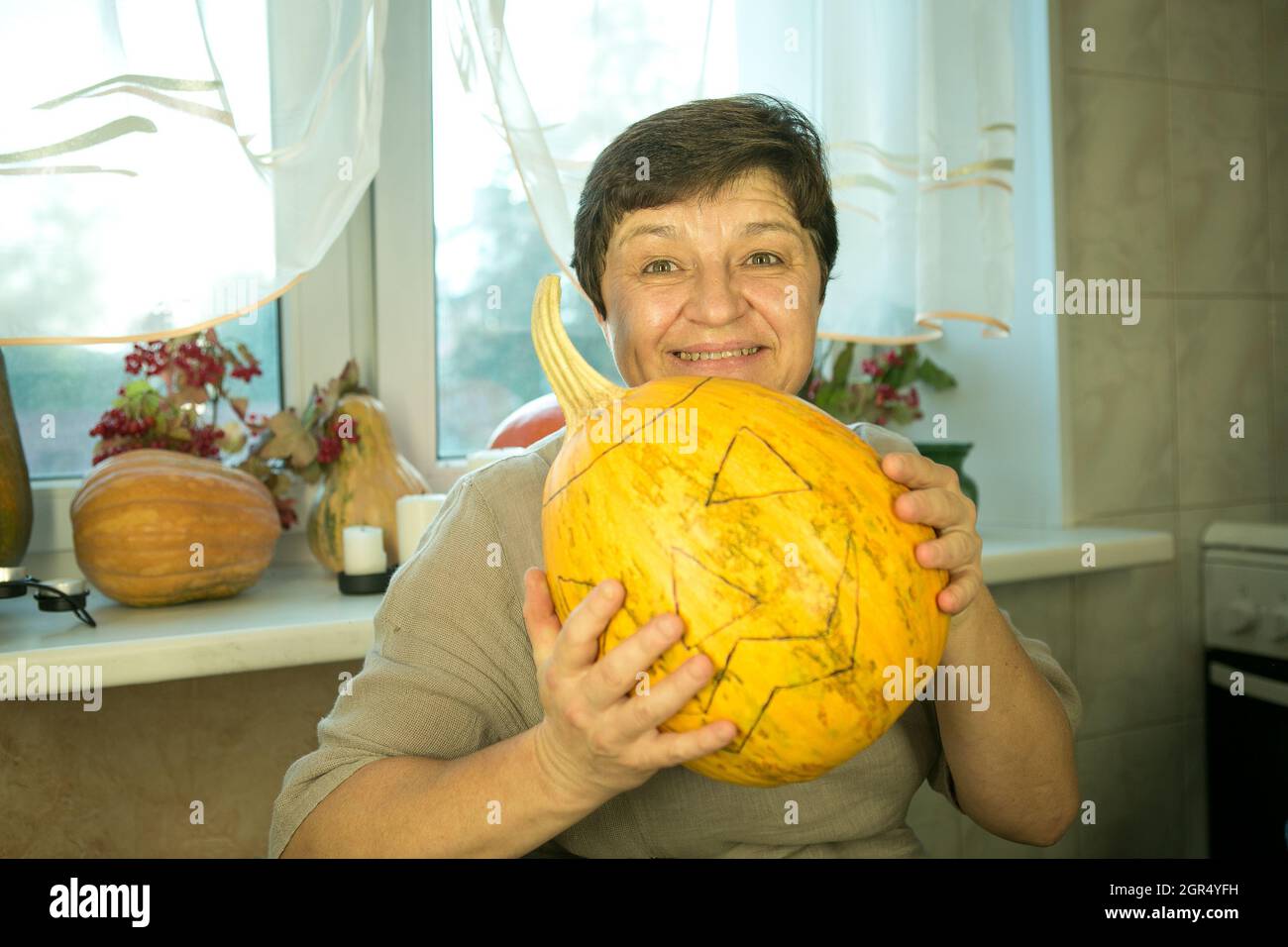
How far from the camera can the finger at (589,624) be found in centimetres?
67

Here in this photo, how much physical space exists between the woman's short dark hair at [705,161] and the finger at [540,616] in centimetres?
46

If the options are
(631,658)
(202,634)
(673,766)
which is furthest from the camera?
(202,634)

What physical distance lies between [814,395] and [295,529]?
1.04 m

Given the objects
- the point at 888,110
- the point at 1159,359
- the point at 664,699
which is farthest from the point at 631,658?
the point at 1159,359

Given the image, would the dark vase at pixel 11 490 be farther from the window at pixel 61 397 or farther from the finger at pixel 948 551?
the finger at pixel 948 551

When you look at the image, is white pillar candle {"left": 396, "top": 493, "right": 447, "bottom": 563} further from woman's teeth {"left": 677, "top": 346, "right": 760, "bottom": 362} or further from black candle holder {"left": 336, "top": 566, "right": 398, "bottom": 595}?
woman's teeth {"left": 677, "top": 346, "right": 760, "bottom": 362}

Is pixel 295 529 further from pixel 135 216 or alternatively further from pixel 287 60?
pixel 287 60

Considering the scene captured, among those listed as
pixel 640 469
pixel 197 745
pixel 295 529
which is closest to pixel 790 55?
pixel 295 529

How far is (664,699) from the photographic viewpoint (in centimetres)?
66

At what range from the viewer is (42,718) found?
1.51m

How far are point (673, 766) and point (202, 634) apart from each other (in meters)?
0.69

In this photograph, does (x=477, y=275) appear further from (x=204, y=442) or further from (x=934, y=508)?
(x=934, y=508)

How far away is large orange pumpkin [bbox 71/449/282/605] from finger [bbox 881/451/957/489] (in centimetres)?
105

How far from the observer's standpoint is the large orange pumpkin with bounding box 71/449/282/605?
55.4 inches
